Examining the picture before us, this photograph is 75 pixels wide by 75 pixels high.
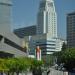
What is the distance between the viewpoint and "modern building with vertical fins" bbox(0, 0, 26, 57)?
74.7 metres

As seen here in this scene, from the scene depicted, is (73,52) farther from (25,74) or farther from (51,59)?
(51,59)

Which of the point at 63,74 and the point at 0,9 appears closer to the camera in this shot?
the point at 63,74

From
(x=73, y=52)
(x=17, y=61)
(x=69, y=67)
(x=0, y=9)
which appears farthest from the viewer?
(x=73, y=52)

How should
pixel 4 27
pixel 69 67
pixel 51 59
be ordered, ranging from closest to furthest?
pixel 4 27, pixel 69 67, pixel 51 59

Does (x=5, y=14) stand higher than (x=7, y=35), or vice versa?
(x=5, y=14)

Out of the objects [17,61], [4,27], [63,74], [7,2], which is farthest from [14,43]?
[17,61]

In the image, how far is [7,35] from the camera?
78.9m

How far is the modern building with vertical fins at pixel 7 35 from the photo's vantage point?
245 ft

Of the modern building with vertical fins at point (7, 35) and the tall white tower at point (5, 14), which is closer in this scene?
the modern building with vertical fins at point (7, 35)

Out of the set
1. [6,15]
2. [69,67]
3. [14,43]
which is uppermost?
[6,15]

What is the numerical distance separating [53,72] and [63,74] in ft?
5.81

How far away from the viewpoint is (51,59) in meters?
172

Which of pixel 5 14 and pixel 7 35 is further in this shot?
pixel 5 14

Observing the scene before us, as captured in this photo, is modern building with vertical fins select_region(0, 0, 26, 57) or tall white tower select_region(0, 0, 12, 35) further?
tall white tower select_region(0, 0, 12, 35)
